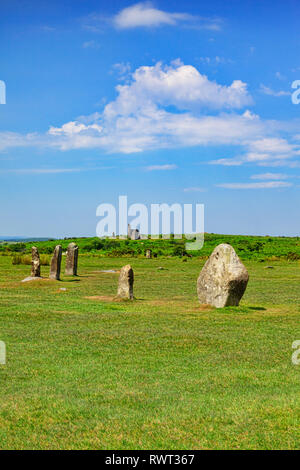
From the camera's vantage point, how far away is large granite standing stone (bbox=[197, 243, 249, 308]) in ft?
72.9

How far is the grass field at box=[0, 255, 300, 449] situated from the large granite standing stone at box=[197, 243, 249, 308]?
717 millimetres

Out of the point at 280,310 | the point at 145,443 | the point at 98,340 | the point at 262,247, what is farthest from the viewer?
the point at 262,247

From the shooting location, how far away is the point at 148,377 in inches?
463

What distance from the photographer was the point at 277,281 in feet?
120

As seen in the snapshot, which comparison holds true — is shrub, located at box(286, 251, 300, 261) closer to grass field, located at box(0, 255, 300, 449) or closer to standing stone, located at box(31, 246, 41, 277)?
standing stone, located at box(31, 246, 41, 277)

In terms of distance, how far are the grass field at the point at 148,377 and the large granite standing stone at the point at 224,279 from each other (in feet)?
2.35

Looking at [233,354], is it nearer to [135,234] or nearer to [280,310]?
[280,310]

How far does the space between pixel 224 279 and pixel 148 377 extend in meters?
11.1

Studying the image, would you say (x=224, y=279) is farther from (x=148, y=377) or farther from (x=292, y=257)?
(x=292, y=257)

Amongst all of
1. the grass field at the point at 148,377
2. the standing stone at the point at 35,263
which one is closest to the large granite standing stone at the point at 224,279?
the grass field at the point at 148,377

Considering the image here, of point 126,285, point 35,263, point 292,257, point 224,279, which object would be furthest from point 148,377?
point 292,257

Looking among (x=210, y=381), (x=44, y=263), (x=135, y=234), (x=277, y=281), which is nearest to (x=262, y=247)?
(x=135, y=234)

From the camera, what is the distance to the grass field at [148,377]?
8.46 m

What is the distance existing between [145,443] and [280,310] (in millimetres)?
15259
